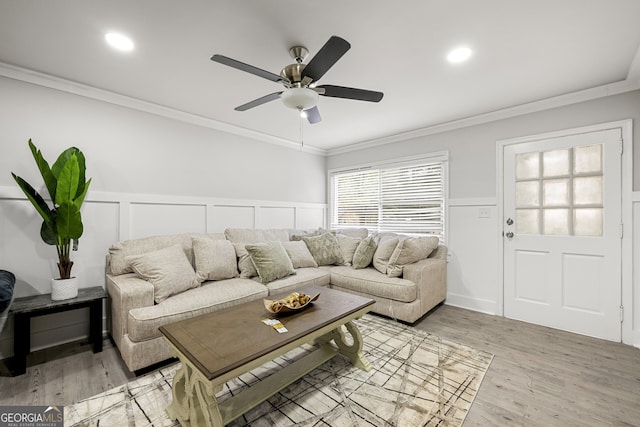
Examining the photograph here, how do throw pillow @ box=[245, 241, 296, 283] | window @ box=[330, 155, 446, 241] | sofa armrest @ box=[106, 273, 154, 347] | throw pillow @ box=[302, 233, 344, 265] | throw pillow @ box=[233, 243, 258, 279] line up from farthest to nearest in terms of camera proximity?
window @ box=[330, 155, 446, 241] → throw pillow @ box=[302, 233, 344, 265] → throw pillow @ box=[233, 243, 258, 279] → throw pillow @ box=[245, 241, 296, 283] → sofa armrest @ box=[106, 273, 154, 347]

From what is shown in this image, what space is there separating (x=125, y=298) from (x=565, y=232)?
165 inches

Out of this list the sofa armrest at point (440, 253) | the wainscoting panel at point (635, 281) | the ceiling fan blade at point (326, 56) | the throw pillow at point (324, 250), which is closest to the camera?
the ceiling fan blade at point (326, 56)

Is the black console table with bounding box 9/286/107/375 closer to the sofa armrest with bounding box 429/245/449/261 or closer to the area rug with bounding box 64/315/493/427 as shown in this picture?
the area rug with bounding box 64/315/493/427

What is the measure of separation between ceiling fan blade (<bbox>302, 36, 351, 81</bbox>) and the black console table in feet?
8.24

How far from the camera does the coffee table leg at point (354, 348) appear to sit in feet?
6.85

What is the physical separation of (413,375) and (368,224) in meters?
2.85

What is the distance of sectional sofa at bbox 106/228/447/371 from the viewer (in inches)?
81.0

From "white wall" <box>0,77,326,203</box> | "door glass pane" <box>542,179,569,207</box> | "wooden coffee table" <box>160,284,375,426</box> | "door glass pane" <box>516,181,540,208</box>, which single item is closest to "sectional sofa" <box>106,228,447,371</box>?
"wooden coffee table" <box>160,284,375,426</box>

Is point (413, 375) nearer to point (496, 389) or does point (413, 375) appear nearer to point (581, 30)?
point (496, 389)

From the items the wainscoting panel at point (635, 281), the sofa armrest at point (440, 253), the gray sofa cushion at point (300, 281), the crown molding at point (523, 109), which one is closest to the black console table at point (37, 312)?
the gray sofa cushion at point (300, 281)

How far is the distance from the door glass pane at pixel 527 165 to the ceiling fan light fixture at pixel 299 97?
267 centimetres

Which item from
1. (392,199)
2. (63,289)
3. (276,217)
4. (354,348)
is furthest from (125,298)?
(392,199)

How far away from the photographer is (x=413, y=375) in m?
2.00

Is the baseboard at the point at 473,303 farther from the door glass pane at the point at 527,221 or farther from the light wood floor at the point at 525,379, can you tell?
the door glass pane at the point at 527,221
